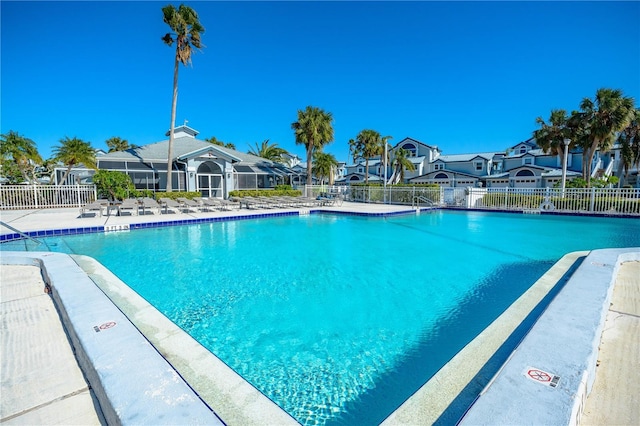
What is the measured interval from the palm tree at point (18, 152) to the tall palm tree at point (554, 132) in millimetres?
36936

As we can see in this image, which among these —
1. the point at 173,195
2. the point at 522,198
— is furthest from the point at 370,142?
the point at 173,195

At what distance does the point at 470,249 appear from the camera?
346 inches

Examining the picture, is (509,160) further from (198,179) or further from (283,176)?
(198,179)

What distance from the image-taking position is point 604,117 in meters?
21.3

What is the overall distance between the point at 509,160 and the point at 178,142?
36369 millimetres

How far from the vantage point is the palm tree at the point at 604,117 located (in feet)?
68.2

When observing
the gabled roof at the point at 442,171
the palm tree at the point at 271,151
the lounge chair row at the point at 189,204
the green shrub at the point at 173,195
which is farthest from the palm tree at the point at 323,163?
the green shrub at the point at 173,195

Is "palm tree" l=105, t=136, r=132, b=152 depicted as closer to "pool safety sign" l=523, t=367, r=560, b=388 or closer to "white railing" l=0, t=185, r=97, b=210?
"white railing" l=0, t=185, r=97, b=210

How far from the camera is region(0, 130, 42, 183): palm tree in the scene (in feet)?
56.6

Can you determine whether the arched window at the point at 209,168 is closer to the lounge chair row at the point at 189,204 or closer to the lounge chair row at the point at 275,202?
the lounge chair row at the point at 189,204

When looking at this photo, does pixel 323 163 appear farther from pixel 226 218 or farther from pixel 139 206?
pixel 139 206

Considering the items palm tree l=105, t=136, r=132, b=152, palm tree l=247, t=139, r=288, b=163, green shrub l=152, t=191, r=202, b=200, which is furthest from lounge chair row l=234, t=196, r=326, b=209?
A: palm tree l=105, t=136, r=132, b=152

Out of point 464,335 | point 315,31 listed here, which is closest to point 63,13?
point 315,31

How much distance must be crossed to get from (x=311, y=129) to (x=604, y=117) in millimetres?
21616
